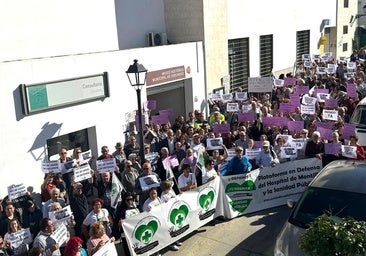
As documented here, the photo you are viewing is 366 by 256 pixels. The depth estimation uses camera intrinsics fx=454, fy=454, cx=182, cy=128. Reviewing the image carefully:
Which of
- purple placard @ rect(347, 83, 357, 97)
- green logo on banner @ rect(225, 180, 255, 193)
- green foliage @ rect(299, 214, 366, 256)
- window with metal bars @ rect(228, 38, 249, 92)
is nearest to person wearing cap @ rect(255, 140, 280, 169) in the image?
green logo on banner @ rect(225, 180, 255, 193)

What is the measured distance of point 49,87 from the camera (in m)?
10.8

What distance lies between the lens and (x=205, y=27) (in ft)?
56.6

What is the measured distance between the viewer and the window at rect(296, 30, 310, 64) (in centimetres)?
2827

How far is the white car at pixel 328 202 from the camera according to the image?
691 cm

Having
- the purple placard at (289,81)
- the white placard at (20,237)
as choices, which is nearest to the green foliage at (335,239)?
the white placard at (20,237)

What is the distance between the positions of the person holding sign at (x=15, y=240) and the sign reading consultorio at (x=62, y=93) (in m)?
3.51

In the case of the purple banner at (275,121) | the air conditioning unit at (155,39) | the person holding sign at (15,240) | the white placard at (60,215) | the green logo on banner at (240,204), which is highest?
the air conditioning unit at (155,39)

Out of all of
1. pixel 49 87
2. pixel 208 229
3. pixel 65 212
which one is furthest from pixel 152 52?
pixel 65 212

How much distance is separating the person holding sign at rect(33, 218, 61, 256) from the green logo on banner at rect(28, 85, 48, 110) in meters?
4.05

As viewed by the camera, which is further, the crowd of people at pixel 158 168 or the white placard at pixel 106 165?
the white placard at pixel 106 165

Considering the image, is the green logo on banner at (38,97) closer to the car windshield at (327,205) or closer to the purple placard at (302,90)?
the car windshield at (327,205)

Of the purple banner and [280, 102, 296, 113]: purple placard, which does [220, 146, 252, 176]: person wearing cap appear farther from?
[280, 102, 296, 113]: purple placard

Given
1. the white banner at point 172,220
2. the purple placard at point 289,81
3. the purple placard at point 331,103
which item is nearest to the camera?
the white banner at point 172,220

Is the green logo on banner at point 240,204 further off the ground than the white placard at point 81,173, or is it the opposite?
the white placard at point 81,173
